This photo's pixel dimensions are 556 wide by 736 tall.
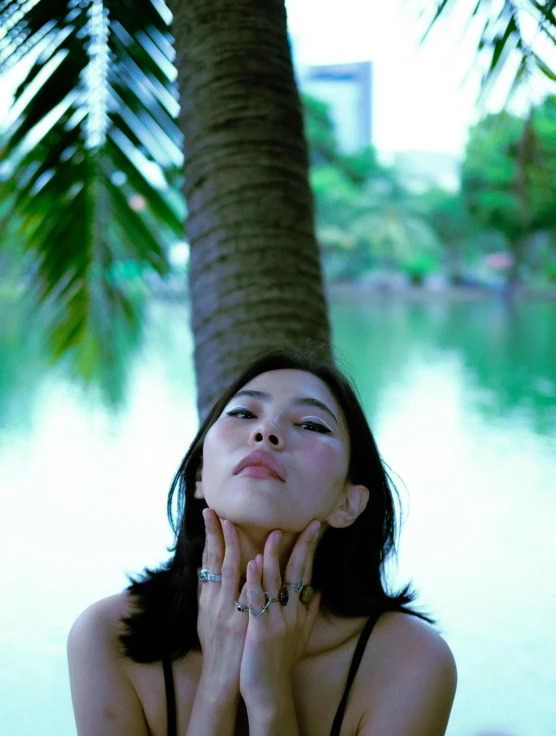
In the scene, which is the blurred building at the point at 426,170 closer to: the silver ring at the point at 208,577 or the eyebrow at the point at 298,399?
the eyebrow at the point at 298,399

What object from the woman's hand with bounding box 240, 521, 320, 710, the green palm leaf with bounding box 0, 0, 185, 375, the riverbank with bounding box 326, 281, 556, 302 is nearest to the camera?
the woman's hand with bounding box 240, 521, 320, 710

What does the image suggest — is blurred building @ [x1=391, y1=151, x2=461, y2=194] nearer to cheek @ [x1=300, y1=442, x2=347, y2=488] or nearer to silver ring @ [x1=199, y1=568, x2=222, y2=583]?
cheek @ [x1=300, y1=442, x2=347, y2=488]

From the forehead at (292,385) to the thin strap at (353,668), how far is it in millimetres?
381

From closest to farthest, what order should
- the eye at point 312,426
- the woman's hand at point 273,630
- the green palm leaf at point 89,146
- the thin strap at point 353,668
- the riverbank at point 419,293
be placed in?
the woman's hand at point 273,630, the thin strap at point 353,668, the eye at point 312,426, the green palm leaf at point 89,146, the riverbank at point 419,293

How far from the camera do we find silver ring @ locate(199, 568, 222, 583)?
1.39 meters

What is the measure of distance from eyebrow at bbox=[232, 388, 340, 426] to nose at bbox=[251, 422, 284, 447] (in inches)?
4.3

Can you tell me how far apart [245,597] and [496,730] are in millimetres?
1873

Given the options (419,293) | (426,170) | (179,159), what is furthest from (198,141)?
(426,170)

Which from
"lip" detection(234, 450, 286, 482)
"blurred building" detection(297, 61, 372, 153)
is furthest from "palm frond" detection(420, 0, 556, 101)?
"blurred building" detection(297, 61, 372, 153)

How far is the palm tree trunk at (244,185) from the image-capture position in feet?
6.43

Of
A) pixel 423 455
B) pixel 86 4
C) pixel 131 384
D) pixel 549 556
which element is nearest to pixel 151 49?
pixel 86 4

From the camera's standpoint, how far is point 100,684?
4.52ft

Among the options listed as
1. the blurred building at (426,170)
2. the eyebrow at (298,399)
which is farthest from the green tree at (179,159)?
the blurred building at (426,170)

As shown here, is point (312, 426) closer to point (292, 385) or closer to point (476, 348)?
point (292, 385)
